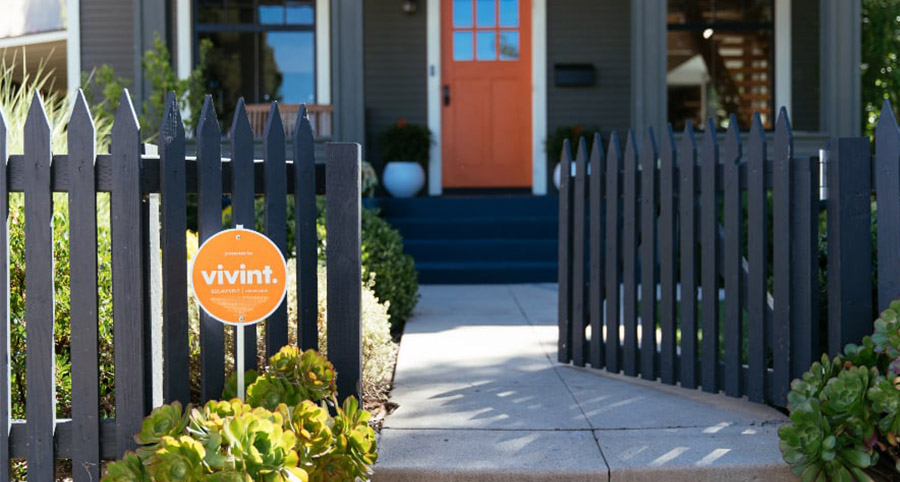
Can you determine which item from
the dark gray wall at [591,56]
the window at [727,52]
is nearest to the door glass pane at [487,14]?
the dark gray wall at [591,56]

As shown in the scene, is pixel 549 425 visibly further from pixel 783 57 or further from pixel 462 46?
pixel 783 57

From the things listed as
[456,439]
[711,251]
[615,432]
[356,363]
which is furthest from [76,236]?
[711,251]

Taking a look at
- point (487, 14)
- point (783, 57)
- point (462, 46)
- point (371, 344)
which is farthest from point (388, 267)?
point (783, 57)

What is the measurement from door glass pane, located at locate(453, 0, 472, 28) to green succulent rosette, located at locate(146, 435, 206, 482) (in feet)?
30.1

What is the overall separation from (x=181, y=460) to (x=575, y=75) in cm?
911

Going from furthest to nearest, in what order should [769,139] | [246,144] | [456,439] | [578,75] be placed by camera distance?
1. [578,75]
2. [769,139]
3. [456,439]
4. [246,144]

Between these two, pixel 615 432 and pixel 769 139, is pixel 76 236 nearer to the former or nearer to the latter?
pixel 615 432

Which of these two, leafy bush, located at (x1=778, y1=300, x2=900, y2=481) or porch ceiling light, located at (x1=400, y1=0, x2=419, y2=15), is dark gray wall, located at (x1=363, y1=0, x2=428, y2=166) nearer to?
porch ceiling light, located at (x1=400, y1=0, x2=419, y2=15)

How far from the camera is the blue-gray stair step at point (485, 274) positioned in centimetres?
903

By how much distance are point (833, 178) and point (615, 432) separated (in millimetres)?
1324

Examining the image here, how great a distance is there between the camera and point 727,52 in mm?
11469

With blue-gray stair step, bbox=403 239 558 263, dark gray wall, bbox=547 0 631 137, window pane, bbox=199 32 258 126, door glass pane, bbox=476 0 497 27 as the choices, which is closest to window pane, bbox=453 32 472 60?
door glass pane, bbox=476 0 497 27

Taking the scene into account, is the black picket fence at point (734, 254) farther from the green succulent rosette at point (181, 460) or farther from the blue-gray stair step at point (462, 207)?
the blue-gray stair step at point (462, 207)

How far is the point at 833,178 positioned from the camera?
3873mm
